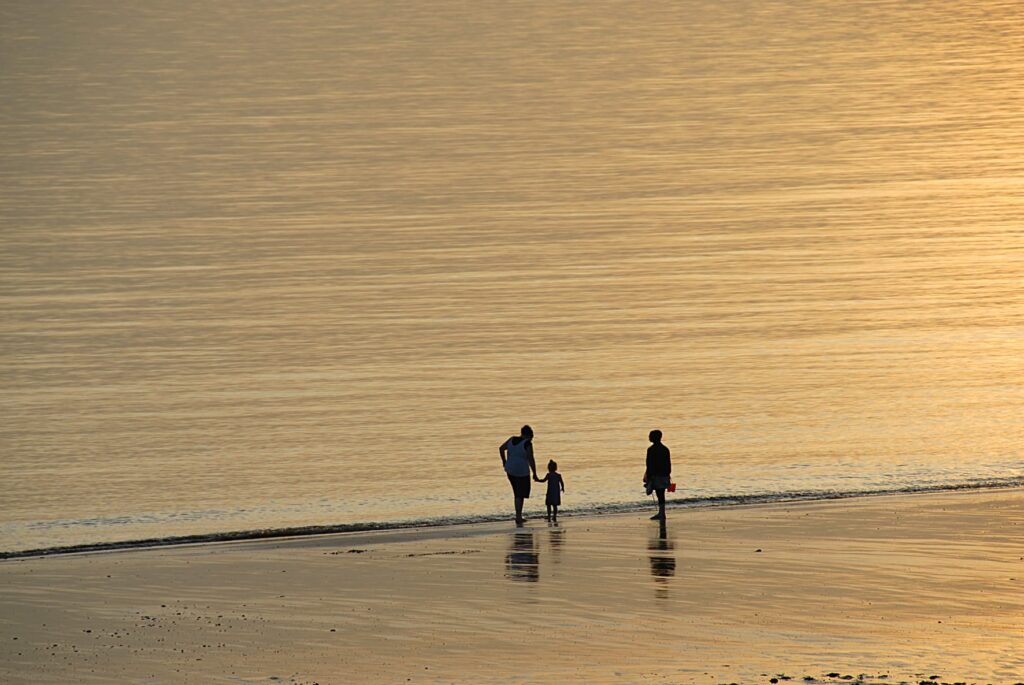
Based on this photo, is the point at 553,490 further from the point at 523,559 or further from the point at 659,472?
the point at 523,559

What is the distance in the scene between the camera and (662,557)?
22.9 metres

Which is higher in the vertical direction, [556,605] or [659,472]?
[659,472]

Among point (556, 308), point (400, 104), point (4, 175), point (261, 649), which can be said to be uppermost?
point (400, 104)

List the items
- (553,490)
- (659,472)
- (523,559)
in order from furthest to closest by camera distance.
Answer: (553,490) < (659,472) < (523,559)

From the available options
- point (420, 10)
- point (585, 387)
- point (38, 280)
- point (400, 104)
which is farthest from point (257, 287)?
point (420, 10)

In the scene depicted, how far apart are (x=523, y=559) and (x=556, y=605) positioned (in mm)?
3580

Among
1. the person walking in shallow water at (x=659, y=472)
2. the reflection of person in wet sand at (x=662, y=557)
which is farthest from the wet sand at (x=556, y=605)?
the person walking in shallow water at (x=659, y=472)

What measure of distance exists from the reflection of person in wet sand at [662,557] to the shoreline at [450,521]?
4.36 m

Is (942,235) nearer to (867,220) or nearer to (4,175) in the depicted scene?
(867,220)

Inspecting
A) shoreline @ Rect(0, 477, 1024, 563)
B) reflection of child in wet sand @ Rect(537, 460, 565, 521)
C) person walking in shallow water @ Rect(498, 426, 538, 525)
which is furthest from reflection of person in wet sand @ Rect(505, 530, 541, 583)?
shoreline @ Rect(0, 477, 1024, 563)

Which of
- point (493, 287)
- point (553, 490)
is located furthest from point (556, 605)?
point (493, 287)

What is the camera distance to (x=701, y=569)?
857 inches

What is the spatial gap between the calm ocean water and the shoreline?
85 centimetres

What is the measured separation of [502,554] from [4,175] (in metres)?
70.8
